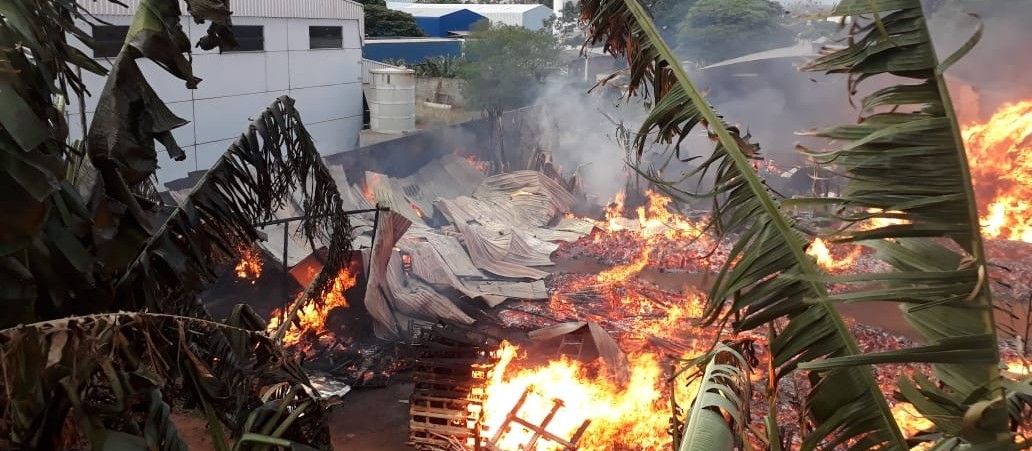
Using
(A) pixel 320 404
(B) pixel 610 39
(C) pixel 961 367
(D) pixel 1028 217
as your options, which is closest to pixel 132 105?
(A) pixel 320 404

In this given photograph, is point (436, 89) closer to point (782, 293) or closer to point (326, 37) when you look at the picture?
point (326, 37)

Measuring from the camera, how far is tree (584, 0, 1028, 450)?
Result: 2.35m

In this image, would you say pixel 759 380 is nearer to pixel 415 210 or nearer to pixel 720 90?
pixel 415 210

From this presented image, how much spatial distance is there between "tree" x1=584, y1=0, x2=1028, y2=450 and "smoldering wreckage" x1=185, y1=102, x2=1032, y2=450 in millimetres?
507

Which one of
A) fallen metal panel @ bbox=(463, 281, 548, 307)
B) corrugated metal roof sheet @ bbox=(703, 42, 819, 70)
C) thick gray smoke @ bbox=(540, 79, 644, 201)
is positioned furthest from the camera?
corrugated metal roof sheet @ bbox=(703, 42, 819, 70)

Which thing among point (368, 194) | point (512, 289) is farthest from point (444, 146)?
point (512, 289)

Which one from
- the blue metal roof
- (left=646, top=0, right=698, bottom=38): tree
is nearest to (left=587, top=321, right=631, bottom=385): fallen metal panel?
(left=646, top=0, right=698, bottom=38): tree

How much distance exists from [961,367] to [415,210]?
645 inches

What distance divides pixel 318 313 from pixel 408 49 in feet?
68.7

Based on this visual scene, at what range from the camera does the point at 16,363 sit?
2096 millimetres

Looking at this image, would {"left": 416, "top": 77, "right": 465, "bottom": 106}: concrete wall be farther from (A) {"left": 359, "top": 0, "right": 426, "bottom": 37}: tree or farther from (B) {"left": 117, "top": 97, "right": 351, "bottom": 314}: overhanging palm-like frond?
(B) {"left": 117, "top": 97, "right": 351, "bottom": 314}: overhanging palm-like frond

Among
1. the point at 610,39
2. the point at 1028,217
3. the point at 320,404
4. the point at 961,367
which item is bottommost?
the point at 1028,217

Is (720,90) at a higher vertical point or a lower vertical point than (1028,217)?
higher

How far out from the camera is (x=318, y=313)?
35.0ft
